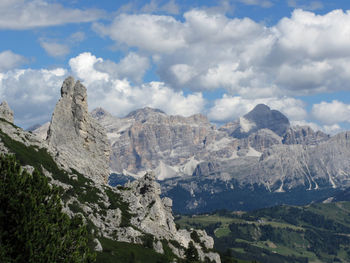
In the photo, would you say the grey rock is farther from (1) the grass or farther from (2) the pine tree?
(2) the pine tree

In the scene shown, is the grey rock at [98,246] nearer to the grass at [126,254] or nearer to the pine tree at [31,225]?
the grass at [126,254]

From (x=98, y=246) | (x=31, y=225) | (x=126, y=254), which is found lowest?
(x=126, y=254)

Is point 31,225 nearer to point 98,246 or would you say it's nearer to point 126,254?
point 98,246

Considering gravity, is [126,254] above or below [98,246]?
below

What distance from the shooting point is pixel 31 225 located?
61062mm

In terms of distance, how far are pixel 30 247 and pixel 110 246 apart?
365 ft

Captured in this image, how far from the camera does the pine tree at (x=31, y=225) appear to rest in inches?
2377

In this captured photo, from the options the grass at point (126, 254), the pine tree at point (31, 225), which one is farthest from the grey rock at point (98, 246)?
the pine tree at point (31, 225)

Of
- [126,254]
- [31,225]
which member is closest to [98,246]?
[126,254]

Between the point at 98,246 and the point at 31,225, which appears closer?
the point at 31,225

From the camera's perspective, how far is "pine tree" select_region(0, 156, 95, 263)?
60375 millimetres

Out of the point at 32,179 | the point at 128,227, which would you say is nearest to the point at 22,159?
the point at 128,227

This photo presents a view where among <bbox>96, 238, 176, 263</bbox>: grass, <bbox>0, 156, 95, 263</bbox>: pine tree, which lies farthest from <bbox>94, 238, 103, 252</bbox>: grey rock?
<bbox>0, 156, 95, 263</bbox>: pine tree


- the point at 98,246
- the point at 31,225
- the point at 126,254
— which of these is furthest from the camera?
the point at 126,254
